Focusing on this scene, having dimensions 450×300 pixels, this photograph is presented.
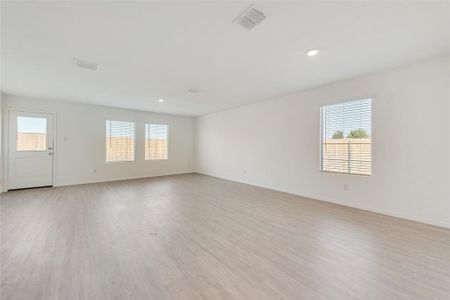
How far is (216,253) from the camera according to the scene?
224cm

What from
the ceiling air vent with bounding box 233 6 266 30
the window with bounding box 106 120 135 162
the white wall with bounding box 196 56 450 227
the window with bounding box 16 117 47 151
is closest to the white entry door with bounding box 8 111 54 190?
the window with bounding box 16 117 47 151

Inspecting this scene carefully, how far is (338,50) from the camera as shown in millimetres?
2809

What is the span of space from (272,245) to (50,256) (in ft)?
8.25

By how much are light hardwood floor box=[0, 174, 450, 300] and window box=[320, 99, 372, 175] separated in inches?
36.0

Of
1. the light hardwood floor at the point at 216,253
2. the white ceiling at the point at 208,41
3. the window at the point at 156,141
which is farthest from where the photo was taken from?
the window at the point at 156,141

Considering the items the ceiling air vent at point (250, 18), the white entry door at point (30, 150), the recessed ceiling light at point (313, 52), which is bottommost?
the white entry door at point (30, 150)

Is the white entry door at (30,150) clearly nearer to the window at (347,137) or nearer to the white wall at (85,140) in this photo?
the white wall at (85,140)

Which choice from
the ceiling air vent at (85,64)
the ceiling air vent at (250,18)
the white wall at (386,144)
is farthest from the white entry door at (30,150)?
the ceiling air vent at (250,18)

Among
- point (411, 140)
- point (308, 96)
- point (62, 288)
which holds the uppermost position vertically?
point (308, 96)

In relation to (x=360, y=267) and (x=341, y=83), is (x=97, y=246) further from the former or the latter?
(x=341, y=83)

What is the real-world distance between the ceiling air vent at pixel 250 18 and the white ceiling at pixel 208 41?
61mm

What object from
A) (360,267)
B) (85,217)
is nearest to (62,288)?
(85,217)

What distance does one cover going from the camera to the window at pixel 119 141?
22.2 feet

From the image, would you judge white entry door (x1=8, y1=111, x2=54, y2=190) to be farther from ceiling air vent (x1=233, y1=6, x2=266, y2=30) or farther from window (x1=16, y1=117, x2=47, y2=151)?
ceiling air vent (x1=233, y1=6, x2=266, y2=30)
